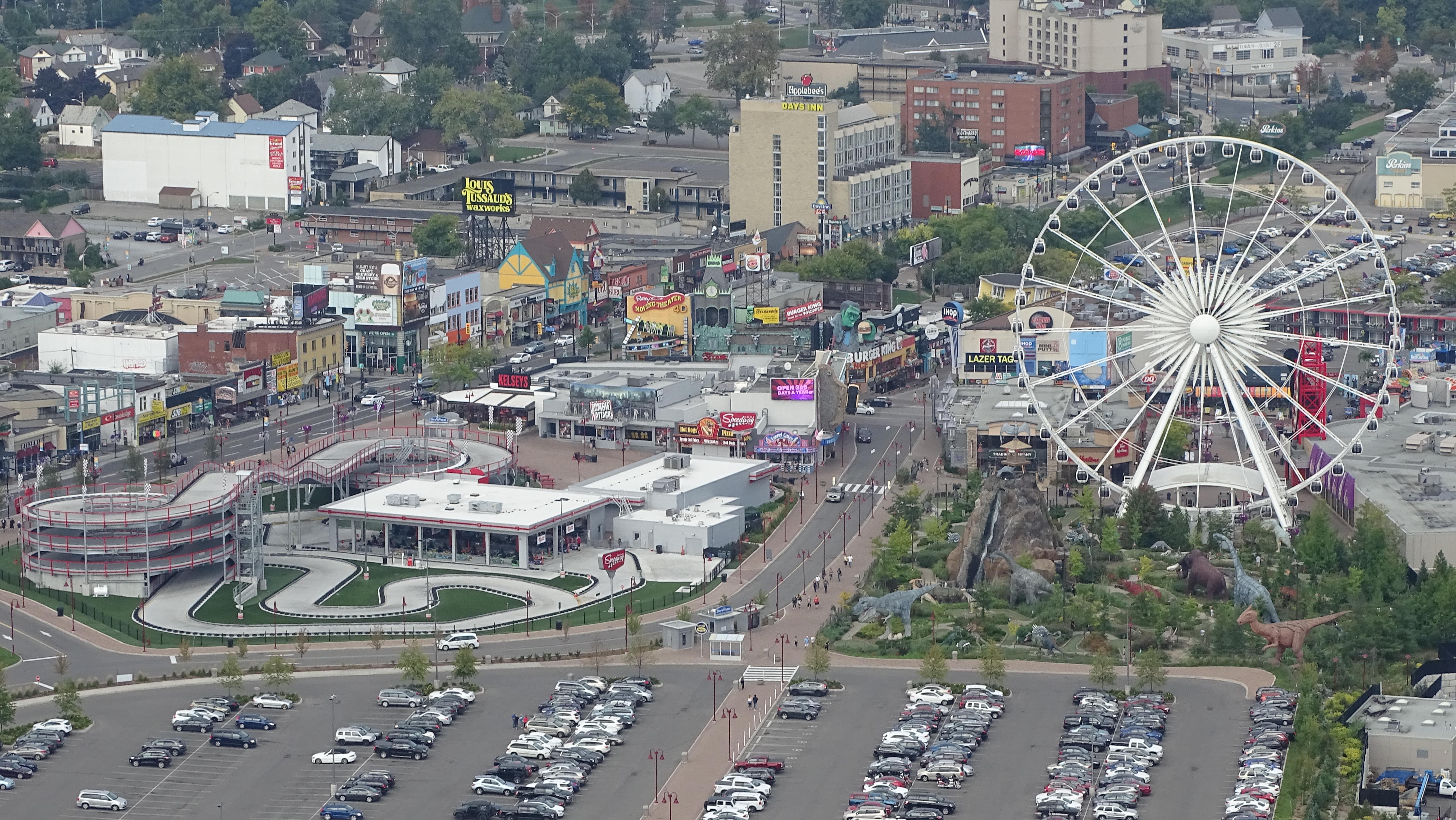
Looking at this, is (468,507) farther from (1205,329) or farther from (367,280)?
(367,280)

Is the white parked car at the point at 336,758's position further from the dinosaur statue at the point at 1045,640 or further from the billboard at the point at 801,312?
the billboard at the point at 801,312

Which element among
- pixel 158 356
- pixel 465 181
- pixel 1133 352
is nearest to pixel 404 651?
pixel 1133 352

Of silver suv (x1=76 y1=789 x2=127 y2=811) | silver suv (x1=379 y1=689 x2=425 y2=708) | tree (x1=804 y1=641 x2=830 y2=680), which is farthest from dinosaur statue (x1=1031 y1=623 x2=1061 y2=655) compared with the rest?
silver suv (x1=76 y1=789 x2=127 y2=811)

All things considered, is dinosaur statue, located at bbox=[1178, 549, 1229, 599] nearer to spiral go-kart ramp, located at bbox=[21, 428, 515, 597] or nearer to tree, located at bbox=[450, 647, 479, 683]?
tree, located at bbox=[450, 647, 479, 683]

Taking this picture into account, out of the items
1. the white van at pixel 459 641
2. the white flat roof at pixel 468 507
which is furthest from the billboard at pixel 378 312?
the white van at pixel 459 641

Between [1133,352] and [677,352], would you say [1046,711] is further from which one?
[677,352]

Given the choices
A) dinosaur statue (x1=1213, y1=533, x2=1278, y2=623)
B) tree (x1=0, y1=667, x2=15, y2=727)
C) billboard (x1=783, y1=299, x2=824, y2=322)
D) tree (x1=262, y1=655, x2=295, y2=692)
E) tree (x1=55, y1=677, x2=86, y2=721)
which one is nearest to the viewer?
tree (x1=0, y1=667, x2=15, y2=727)

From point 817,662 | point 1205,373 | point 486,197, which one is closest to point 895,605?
point 817,662

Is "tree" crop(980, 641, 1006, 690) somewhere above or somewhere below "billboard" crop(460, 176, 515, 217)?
below
